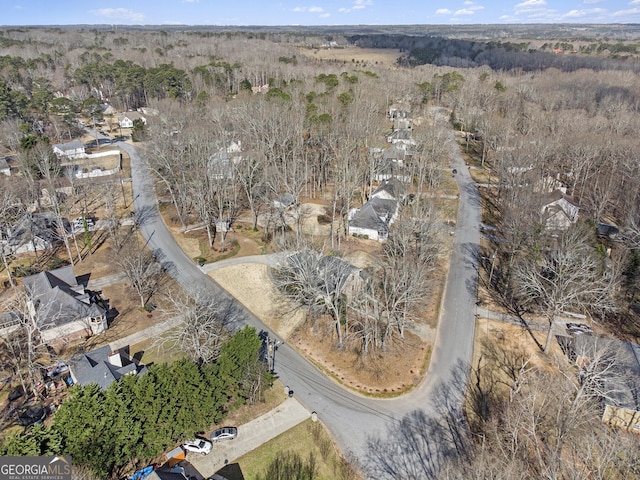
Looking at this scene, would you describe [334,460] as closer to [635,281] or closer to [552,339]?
[552,339]

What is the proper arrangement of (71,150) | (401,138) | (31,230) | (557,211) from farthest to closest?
(401,138), (71,150), (557,211), (31,230)

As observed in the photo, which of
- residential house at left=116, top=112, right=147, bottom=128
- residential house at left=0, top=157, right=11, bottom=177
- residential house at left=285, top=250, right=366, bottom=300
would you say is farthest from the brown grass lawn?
residential house at left=116, top=112, right=147, bottom=128

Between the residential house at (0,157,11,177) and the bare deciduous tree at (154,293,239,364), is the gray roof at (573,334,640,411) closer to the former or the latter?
the bare deciduous tree at (154,293,239,364)

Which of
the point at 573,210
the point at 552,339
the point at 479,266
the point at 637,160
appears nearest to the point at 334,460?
the point at 552,339

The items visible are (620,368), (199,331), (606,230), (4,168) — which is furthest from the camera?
(4,168)

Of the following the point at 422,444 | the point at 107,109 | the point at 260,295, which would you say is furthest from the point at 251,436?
the point at 107,109

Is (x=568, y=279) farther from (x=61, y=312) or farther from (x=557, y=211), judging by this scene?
(x=61, y=312)

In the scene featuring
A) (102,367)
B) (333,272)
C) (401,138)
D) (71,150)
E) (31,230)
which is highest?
(401,138)

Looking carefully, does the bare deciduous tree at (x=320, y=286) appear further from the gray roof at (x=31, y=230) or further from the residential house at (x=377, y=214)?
the gray roof at (x=31, y=230)
